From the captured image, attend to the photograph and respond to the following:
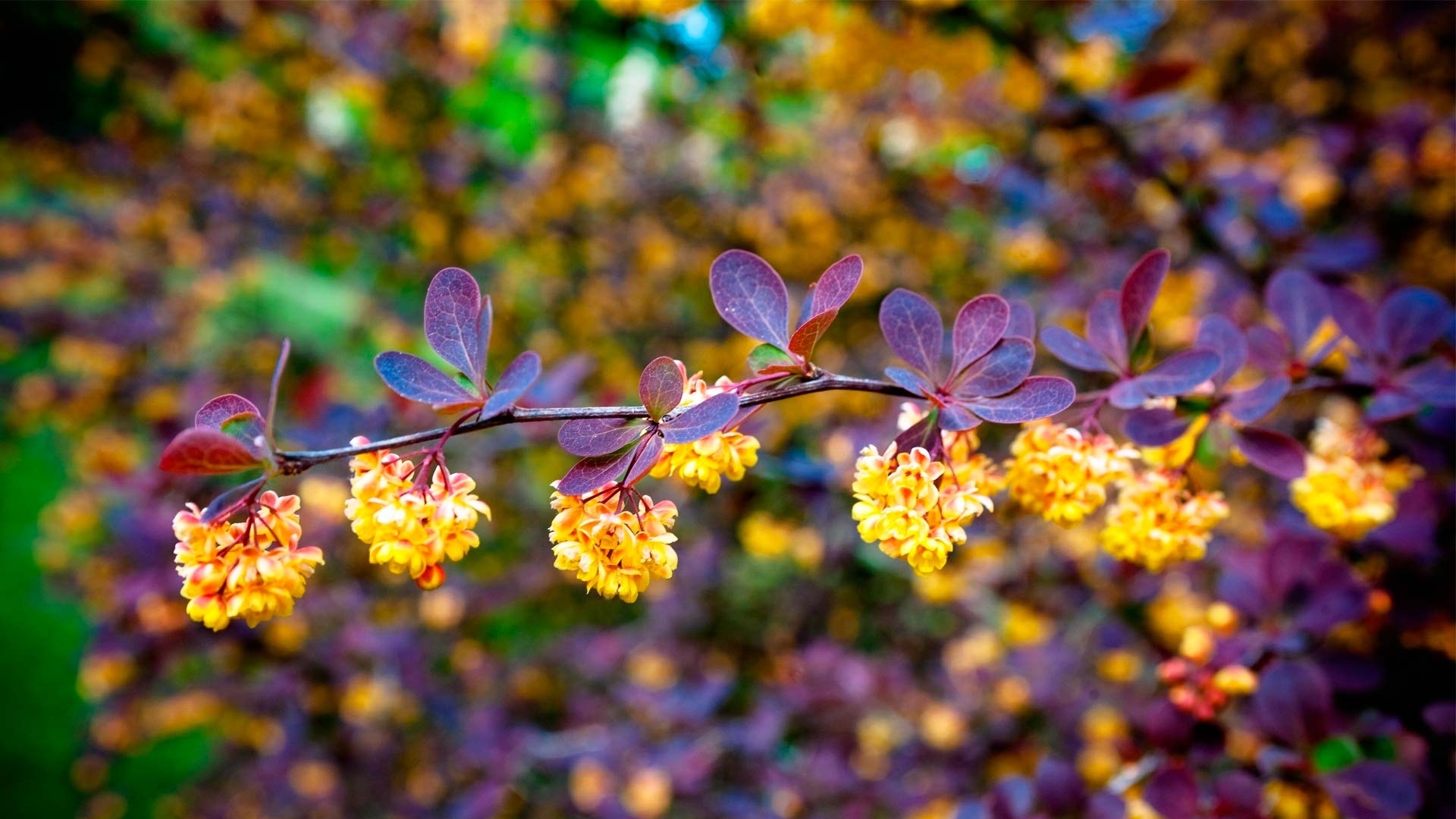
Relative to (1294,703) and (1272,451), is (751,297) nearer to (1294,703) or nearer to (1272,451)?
(1272,451)

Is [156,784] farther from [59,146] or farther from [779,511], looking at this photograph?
[779,511]

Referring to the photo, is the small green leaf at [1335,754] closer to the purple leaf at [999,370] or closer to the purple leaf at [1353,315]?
the purple leaf at [1353,315]

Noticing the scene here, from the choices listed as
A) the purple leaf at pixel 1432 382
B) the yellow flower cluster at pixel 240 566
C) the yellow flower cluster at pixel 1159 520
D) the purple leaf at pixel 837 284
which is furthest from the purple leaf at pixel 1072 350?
the yellow flower cluster at pixel 240 566

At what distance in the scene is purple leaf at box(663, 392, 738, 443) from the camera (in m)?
0.65

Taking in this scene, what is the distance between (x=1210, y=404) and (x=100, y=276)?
435 centimetres

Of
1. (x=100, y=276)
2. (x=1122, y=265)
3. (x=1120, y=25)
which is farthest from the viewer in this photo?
(x=100, y=276)

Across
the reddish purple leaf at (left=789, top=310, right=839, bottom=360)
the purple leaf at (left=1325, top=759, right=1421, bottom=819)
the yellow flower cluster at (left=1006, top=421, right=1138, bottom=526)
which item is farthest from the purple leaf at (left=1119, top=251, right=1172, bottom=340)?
the purple leaf at (left=1325, top=759, right=1421, bottom=819)

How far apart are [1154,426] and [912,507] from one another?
0.31 meters

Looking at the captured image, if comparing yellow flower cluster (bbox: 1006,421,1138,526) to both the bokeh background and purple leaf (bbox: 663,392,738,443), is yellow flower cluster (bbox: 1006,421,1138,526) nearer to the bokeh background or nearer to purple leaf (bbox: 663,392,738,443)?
purple leaf (bbox: 663,392,738,443)

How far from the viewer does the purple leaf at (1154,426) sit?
2.73 ft

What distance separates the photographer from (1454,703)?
102 cm

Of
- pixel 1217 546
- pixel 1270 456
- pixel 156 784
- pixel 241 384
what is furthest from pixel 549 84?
pixel 156 784

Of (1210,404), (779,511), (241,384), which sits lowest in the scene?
(779,511)

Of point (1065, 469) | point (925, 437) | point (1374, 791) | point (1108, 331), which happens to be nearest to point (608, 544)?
point (925, 437)
